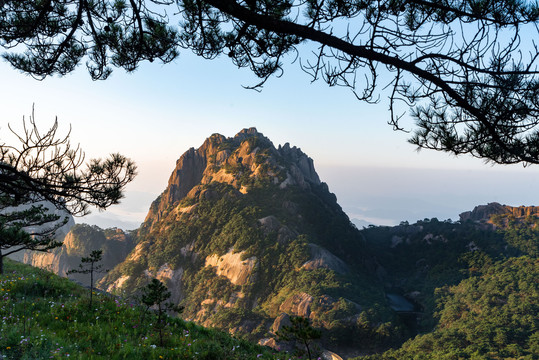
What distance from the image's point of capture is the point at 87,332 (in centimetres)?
657

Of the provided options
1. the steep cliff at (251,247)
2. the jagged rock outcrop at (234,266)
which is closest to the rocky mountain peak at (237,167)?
the steep cliff at (251,247)

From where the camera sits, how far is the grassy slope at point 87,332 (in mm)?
5480

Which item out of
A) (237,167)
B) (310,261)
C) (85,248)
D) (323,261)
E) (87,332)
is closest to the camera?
(87,332)

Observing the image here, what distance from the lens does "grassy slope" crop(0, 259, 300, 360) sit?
5480 mm

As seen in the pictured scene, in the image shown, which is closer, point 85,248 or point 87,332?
point 87,332

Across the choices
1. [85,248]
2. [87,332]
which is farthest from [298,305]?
[85,248]

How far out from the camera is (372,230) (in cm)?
8206

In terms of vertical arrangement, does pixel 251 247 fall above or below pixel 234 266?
above

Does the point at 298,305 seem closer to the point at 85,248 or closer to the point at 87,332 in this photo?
the point at 87,332

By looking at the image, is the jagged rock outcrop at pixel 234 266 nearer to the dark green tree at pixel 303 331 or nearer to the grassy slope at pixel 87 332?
the grassy slope at pixel 87 332

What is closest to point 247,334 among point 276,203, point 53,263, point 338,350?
point 338,350

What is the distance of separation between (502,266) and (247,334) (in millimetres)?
39401

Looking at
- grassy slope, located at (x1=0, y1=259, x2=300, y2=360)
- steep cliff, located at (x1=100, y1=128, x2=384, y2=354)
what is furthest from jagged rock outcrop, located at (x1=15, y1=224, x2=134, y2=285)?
grassy slope, located at (x1=0, y1=259, x2=300, y2=360)

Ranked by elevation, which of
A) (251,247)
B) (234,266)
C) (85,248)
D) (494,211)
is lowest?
(85,248)
